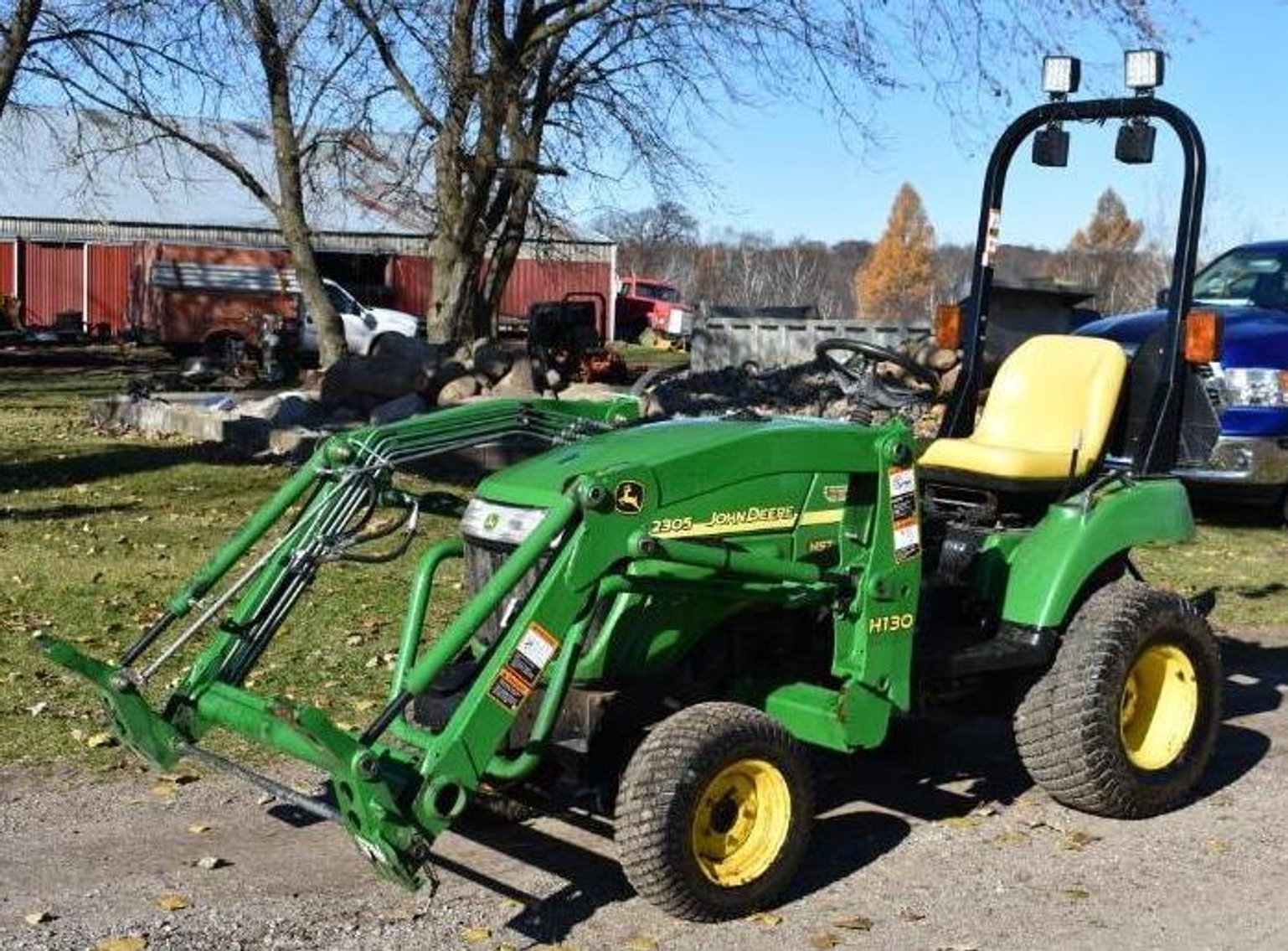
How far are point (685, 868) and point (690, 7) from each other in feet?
51.4

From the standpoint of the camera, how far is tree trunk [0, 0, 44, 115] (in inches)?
647

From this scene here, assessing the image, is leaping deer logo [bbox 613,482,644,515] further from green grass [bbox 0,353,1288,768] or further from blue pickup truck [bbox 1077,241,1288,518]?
blue pickup truck [bbox 1077,241,1288,518]

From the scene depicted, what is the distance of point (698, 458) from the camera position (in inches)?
196

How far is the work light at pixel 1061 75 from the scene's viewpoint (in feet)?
22.4

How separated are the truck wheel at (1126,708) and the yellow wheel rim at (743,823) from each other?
123cm

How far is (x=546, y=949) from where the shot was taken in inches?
183

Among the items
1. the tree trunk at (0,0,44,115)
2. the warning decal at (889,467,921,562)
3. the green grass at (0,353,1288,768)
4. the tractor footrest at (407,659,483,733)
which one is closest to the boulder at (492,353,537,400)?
the green grass at (0,353,1288,768)

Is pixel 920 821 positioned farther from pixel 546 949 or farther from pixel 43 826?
pixel 43 826

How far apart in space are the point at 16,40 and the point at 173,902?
13.8 meters

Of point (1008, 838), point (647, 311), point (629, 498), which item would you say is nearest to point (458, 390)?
point (1008, 838)

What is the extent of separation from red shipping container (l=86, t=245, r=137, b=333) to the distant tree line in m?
20.4

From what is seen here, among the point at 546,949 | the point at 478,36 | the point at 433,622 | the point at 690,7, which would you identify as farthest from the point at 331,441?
the point at 478,36

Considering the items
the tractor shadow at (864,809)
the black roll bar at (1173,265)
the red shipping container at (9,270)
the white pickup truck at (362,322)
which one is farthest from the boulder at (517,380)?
the red shipping container at (9,270)

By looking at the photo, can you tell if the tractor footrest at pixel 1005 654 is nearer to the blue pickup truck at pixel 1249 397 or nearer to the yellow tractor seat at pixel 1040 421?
the yellow tractor seat at pixel 1040 421
